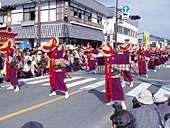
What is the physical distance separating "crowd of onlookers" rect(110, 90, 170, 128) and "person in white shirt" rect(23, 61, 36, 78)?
879 centimetres

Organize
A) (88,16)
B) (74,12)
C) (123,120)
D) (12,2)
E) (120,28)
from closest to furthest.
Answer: (123,120) → (74,12) → (12,2) → (88,16) → (120,28)

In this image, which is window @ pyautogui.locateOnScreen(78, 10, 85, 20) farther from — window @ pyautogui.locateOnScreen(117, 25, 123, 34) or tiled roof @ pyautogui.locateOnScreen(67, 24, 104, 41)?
window @ pyautogui.locateOnScreen(117, 25, 123, 34)

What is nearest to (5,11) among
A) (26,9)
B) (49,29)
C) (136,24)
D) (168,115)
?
(26,9)

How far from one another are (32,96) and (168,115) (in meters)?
5.06

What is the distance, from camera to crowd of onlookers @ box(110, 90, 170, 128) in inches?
88.1

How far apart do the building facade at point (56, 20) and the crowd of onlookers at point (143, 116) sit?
1938 cm

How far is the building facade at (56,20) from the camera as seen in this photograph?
22612 millimetres

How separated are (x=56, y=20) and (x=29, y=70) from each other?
13020mm

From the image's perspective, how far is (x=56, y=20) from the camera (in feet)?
75.4

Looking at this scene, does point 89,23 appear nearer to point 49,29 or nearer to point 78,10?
point 78,10

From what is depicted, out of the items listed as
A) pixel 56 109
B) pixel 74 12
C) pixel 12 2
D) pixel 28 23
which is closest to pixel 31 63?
pixel 56 109

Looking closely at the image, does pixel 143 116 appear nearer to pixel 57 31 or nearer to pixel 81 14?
pixel 57 31

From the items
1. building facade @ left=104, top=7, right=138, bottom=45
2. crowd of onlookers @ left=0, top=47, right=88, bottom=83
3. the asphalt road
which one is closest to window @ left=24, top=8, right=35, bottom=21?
building facade @ left=104, top=7, right=138, bottom=45

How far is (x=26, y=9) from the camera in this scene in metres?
25.1
